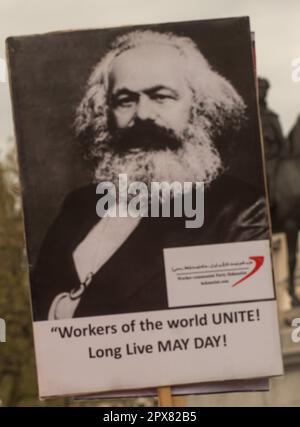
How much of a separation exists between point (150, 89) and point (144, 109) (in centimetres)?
7

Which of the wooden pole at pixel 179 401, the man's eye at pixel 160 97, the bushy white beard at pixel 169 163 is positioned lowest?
the wooden pole at pixel 179 401

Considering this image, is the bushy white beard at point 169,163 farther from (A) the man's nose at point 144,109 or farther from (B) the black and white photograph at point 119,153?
(A) the man's nose at point 144,109

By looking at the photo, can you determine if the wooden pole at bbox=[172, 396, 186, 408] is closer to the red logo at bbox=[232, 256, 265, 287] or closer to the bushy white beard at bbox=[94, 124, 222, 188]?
the red logo at bbox=[232, 256, 265, 287]

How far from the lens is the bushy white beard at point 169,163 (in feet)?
10.7

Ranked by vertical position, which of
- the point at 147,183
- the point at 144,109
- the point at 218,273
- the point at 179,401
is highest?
the point at 144,109

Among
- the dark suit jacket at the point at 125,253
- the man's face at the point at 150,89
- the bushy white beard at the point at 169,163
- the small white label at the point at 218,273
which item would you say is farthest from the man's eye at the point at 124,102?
the small white label at the point at 218,273

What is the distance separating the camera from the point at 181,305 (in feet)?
10.7

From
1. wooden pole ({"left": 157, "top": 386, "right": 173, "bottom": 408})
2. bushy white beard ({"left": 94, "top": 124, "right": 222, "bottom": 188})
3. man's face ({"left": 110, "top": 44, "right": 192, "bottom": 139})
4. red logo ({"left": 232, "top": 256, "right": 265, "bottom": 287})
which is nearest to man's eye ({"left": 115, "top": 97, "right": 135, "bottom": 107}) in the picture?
man's face ({"left": 110, "top": 44, "right": 192, "bottom": 139})

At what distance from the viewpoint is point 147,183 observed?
3285 millimetres

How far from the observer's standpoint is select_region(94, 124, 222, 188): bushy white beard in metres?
3.28

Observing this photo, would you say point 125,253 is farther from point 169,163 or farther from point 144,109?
point 144,109

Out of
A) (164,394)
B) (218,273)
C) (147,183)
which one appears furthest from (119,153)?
(164,394)
